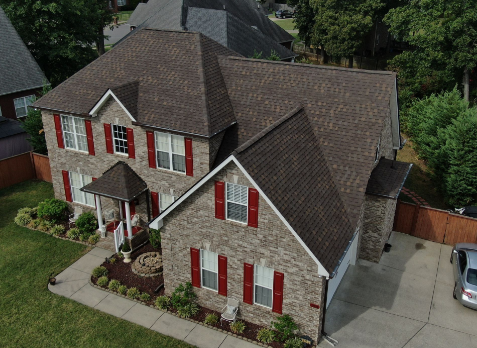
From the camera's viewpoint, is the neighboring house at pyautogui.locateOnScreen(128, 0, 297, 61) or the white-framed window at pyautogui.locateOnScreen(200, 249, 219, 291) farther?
the neighboring house at pyautogui.locateOnScreen(128, 0, 297, 61)

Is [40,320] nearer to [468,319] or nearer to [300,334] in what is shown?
[300,334]

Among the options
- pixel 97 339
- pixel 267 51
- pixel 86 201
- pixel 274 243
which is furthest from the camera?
pixel 267 51

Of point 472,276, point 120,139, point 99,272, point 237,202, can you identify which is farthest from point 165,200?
point 472,276

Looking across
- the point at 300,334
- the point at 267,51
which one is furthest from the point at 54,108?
the point at 267,51

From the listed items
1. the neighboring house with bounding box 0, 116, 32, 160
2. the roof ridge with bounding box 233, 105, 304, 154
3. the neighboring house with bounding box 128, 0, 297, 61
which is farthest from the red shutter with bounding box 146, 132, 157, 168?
the neighboring house with bounding box 128, 0, 297, 61

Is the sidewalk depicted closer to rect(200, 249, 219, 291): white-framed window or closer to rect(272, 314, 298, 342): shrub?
rect(272, 314, 298, 342): shrub

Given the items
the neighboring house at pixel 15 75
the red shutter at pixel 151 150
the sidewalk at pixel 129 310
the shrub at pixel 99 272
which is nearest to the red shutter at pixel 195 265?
the sidewalk at pixel 129 310
